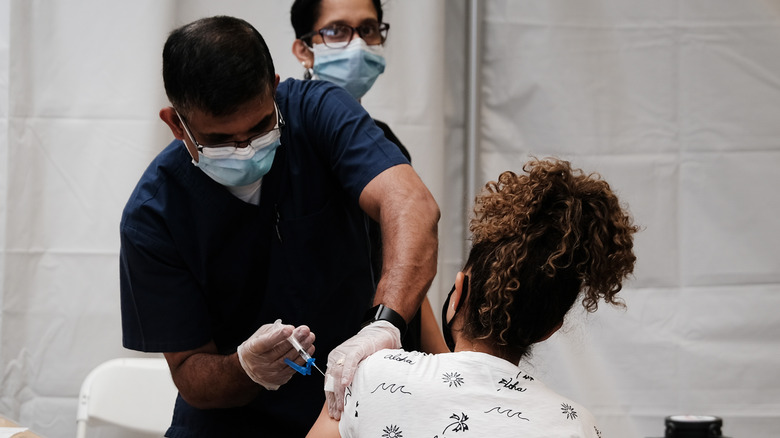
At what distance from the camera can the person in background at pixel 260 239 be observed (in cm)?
140

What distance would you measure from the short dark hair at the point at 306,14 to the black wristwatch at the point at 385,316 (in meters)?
1.12

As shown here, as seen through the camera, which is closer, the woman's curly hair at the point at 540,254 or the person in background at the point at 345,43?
the woman's curly hair at the point at 540,254

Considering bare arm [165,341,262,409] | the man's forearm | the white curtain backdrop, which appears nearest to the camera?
the man's forearm

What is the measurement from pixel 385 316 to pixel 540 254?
0.26 metres

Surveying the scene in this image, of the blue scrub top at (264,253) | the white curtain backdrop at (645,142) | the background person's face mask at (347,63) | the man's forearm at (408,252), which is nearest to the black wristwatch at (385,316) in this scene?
the man's forearm at (408,252)

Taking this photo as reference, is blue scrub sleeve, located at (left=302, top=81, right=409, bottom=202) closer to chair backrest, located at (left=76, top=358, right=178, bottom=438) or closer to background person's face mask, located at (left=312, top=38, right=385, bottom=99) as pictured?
background person's face mask, located at (left=312, top=38, right=385, bottom=99)

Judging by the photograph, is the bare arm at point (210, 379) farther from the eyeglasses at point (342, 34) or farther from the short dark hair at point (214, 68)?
the eyeglasses at point (342, 34)

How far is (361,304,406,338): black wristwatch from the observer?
1.26 m

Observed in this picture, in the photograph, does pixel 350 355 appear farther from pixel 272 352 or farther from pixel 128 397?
pixel 128 397

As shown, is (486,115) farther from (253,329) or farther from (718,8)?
(253,329)

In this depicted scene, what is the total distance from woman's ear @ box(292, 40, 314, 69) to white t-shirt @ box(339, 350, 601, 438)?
1.19 metres

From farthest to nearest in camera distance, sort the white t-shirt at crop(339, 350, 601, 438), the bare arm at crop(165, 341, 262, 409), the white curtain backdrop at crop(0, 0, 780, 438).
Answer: the white curtain backdrop at crop(0, 0, 780, 438) < the bare arm at crop(165, 341, 262, 409) < the white t-shirt at crop(339, 350, 601, 438)

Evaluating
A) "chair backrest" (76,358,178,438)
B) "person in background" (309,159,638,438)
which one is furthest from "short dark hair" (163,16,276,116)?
"chair backrest" (76,358,178,438)

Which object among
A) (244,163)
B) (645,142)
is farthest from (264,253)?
(645,142)
